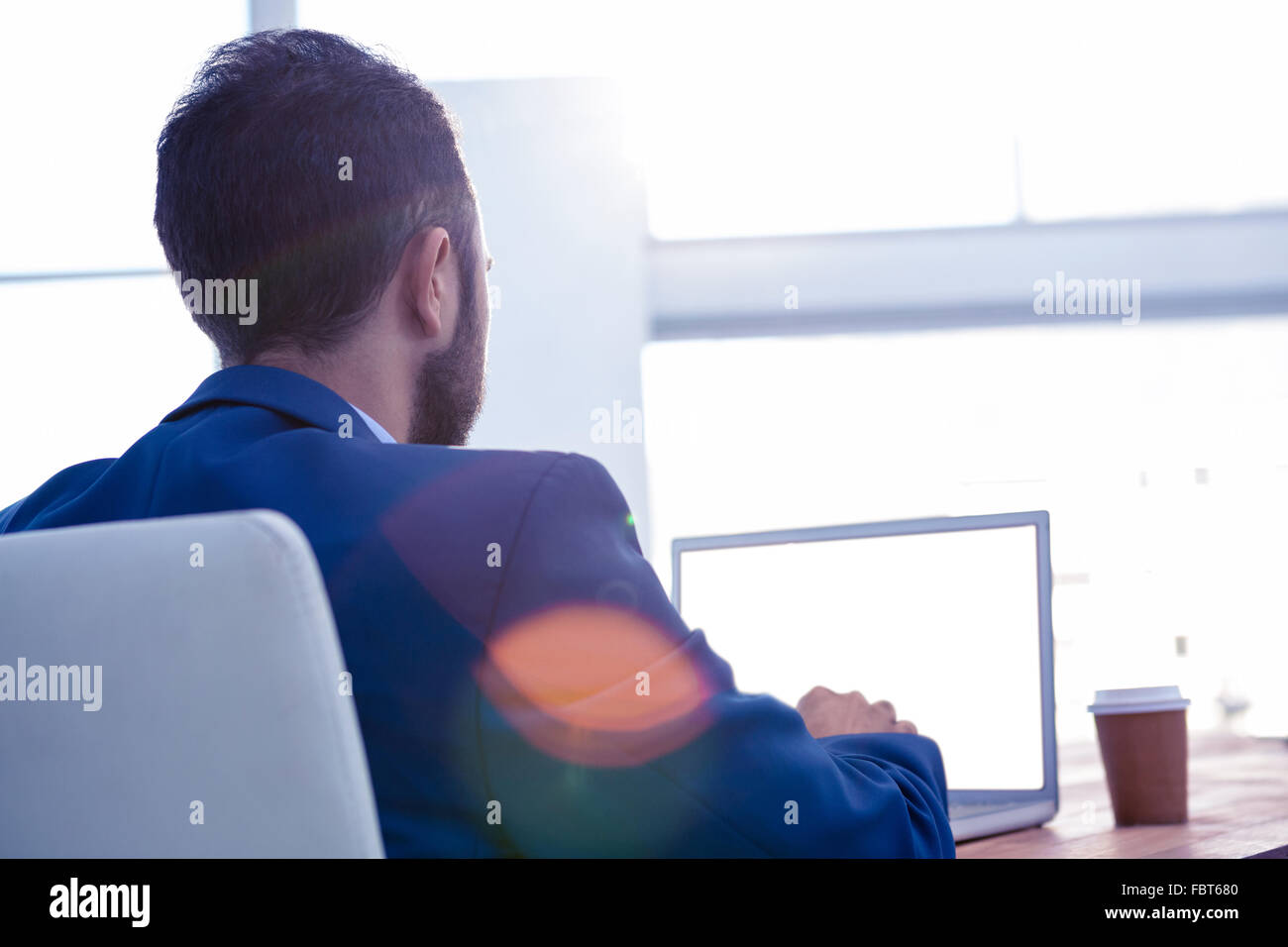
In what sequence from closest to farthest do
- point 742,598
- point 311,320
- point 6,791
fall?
point 6,791 < point 311,320 < point 742,598

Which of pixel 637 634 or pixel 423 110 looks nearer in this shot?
pixel 637 634

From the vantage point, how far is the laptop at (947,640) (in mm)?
1250

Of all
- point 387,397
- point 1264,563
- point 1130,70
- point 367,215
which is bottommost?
point 1264,563

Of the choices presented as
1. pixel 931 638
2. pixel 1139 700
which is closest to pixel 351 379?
pixel 931 638

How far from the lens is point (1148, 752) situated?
1.19m

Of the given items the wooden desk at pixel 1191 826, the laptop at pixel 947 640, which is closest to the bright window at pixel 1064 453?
the wooden desk at pixel 1191 826

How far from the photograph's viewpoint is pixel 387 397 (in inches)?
32.8

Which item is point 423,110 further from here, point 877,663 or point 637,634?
point 877,663

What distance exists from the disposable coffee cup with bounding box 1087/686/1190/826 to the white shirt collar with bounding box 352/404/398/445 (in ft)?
2.71

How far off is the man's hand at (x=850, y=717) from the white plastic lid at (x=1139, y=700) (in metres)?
0.37

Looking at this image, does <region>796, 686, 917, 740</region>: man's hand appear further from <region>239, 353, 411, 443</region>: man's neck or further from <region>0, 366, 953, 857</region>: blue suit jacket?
<region>239, 353, 411, 443</region>: man's neck

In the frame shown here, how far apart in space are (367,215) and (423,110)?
107 millimetres

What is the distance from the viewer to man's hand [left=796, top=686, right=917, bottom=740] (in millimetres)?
933
